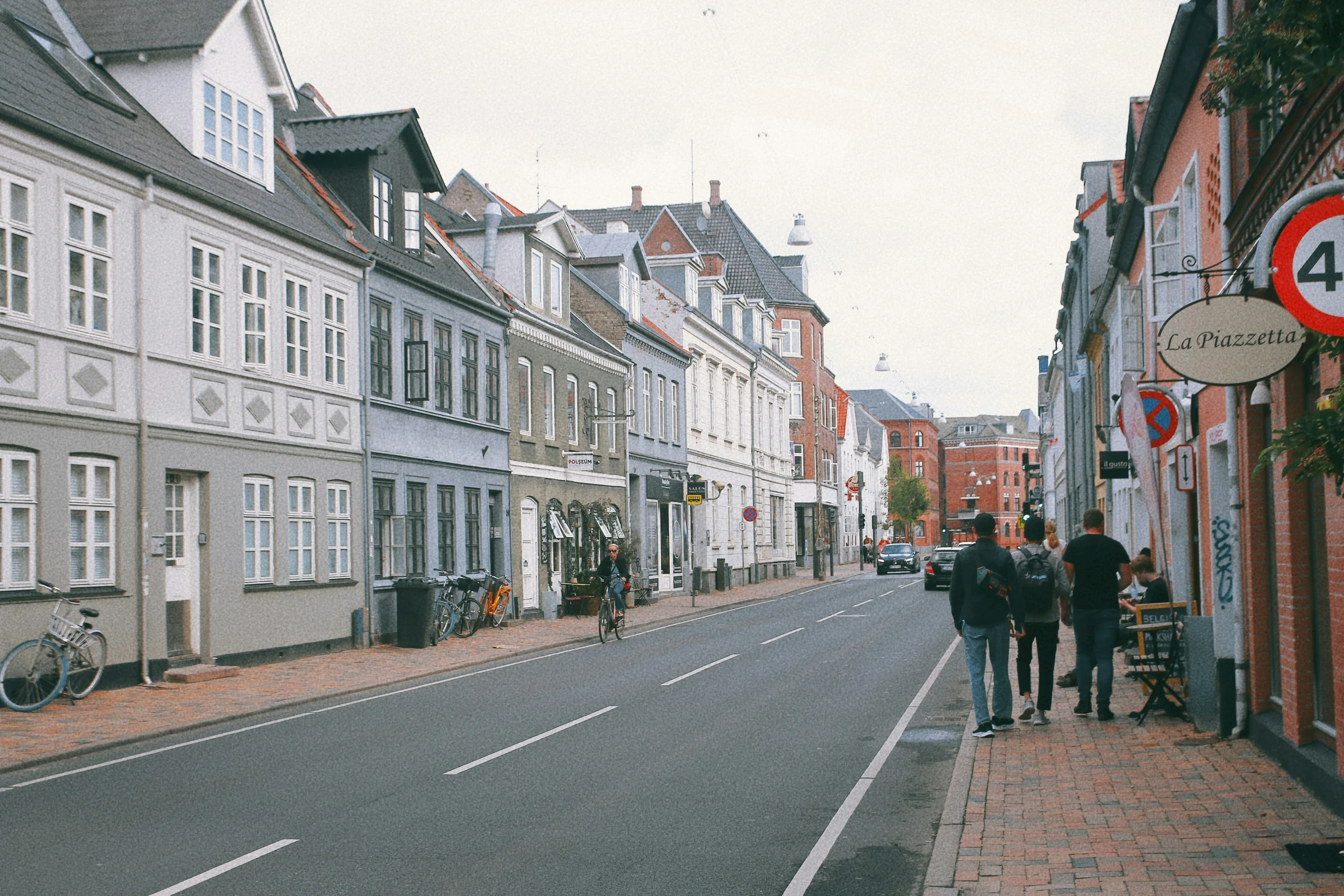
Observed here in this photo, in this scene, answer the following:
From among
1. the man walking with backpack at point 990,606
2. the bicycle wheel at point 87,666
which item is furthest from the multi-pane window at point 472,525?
the man walking with backpack at point 990,606

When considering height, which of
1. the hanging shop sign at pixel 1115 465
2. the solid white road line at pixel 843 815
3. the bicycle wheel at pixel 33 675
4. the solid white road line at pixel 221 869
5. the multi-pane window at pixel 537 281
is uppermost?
the multi-pane window at pixel 537 281

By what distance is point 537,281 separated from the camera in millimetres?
33500

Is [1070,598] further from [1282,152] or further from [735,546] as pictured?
[735,546]

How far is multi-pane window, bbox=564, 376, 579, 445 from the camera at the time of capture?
115 ft

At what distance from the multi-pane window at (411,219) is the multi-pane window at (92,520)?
1134 centimetres

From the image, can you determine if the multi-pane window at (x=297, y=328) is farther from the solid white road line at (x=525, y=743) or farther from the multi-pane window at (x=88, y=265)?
the solid white road line at (x=525, y=743)

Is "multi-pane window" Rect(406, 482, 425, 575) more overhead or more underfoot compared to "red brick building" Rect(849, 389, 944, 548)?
more underfoot

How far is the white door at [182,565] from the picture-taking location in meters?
18.7

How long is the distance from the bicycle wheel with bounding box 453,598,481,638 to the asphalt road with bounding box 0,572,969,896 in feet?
29.6

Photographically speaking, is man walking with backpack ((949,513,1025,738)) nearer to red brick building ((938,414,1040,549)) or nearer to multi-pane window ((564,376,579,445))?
multi-pane window ((564,376,579,445))

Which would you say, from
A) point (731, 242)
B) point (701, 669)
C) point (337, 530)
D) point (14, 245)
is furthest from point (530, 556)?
point (731, 242)

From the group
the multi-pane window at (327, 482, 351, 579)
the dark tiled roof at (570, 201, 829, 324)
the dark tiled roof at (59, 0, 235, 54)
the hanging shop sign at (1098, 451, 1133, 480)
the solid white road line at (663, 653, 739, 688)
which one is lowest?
the solid white road line at (663, 653, 739, 688)

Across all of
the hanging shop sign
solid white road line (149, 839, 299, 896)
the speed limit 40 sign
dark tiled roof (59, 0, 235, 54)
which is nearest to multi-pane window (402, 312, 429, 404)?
dark tiled roof (59, 0, 235, 54)

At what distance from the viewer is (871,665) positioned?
18688 millimetres
